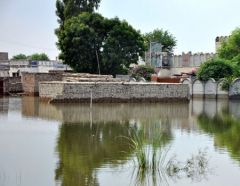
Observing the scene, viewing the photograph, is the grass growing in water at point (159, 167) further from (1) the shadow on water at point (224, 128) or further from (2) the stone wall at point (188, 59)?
(2) the stone wall at point (188, 59)

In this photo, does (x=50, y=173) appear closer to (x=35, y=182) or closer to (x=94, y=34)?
(x=35, y=182)

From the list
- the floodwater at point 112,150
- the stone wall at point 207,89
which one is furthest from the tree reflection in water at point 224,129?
the stone wall at point 207,89

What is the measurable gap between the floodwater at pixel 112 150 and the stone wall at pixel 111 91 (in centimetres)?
775

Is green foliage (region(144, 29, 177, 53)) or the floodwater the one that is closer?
the floodwater

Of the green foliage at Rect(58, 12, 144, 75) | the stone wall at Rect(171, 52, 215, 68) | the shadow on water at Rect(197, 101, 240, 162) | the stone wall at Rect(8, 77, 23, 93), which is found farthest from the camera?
the stone wall at Rect(171, 52, 215, 68)

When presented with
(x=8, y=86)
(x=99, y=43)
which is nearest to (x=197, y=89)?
(x=99, y=43)

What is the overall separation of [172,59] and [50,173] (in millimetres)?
53049

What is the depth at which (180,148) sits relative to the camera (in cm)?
1581

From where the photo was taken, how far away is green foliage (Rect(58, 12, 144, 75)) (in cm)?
4856

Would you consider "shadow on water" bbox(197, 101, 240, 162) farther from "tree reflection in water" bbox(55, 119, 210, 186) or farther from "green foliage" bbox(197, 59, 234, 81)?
"green foliage" bbox(197, 59, 234, 81)

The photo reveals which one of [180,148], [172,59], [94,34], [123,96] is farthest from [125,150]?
[172,59]

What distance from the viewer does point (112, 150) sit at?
15211 millimetres

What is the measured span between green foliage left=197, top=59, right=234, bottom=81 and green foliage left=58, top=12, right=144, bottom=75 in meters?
7.24

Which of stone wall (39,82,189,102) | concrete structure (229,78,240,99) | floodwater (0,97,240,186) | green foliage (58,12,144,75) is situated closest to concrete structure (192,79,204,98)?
concrete structure (229,78,240,99)
